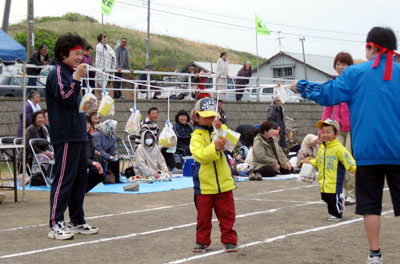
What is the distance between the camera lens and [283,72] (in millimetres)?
56812

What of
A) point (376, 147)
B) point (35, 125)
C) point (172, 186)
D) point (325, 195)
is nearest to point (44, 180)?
point (35, 125)

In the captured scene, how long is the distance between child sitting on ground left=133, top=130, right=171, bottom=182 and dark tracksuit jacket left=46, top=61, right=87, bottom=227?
6.35 m

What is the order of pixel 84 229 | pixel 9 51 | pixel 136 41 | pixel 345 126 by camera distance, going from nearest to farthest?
pixel 84 229, pixel 345 126, pixel 9 51, pixel 136 41

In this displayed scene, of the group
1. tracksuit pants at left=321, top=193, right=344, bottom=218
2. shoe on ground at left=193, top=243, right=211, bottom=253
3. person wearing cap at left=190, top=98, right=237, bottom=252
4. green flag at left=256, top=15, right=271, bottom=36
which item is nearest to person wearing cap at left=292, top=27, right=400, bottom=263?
person wearing cap at left=190, top=98, right=237, bottom=252

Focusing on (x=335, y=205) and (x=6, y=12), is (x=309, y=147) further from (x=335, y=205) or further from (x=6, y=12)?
(x=6, y=12)

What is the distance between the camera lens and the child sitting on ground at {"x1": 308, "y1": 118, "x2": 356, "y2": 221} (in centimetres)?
771

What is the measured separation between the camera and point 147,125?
1406 centimetres

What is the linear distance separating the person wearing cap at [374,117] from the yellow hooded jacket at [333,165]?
269cm

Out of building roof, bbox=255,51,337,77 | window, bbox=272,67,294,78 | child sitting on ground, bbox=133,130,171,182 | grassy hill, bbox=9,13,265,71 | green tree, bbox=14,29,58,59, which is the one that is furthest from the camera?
grassy hill, bbox=9,13,265,71

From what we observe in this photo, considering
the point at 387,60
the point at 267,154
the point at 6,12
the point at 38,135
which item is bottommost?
the point at 267,154

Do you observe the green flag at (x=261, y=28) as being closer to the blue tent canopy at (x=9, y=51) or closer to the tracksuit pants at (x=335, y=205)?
the blue tent canopy at (x=9, y=51)

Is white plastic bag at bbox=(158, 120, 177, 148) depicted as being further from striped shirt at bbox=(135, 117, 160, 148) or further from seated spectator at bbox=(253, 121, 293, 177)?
seated spectator at bbox=(253, 121, 293, 177)

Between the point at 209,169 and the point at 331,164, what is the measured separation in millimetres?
2540

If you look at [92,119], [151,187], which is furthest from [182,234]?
[92,119]
